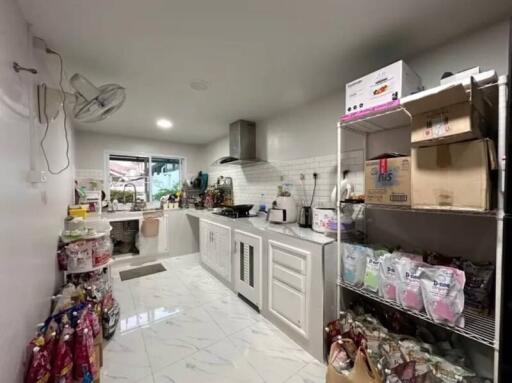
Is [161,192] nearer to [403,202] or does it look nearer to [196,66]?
[196,66]

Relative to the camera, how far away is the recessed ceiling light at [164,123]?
3002mm

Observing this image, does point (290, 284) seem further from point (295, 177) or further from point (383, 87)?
point (383, 87)

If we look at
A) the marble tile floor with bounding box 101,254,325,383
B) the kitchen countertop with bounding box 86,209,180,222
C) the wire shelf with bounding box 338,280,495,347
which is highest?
the kitchen countertop with bounding box 86,209,180,222

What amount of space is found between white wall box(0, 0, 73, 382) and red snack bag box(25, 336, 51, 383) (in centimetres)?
3

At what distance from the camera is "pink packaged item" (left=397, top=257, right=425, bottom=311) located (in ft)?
3.86

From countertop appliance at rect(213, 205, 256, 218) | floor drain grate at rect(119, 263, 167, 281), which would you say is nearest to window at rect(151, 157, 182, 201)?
floor drain grate at rect(119, 263, 167, 281)

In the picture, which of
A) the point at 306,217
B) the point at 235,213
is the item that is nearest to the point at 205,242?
the point at 235,213

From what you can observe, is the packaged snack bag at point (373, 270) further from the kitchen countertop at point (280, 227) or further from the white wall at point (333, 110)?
the white wall at point (333, 110)

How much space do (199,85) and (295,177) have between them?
1.34 metres

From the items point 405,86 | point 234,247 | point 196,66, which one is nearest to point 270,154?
point 234,247

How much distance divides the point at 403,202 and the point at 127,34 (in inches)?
73.3

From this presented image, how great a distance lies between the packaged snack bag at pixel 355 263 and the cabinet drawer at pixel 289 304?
0.39 meters

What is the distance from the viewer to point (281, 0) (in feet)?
3.60

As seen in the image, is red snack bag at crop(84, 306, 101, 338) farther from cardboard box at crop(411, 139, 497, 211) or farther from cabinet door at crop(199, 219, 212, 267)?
cardboard box at crop(411, 139, 497, 211)
